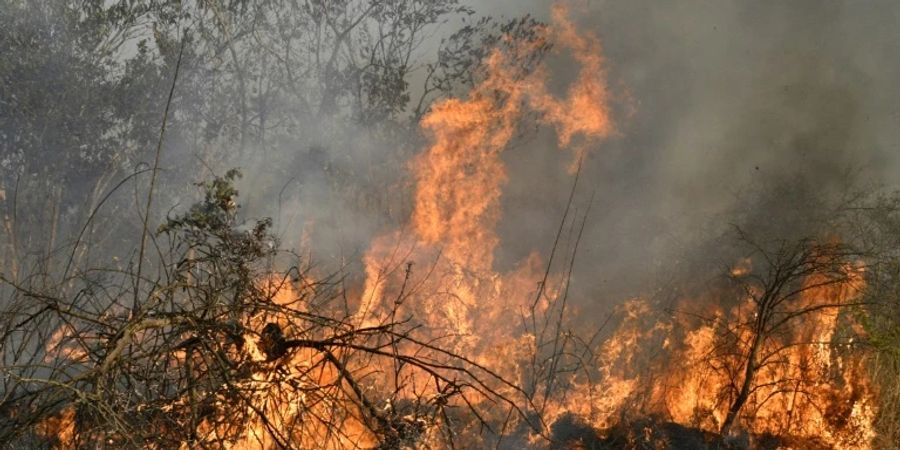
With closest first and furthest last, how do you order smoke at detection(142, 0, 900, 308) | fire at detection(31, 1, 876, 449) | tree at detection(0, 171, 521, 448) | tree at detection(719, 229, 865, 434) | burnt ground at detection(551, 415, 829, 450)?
1. tree at detection(0, 171, 521, 448)
2. burnt ground at detection(551, 415, 829, 450)
3. tree at detection(719, 229, 865, 434)
4. fire at detection(31, 1, 876, 449)
5. smoke at detection(142, 0, 900, 308)

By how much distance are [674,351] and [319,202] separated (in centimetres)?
832

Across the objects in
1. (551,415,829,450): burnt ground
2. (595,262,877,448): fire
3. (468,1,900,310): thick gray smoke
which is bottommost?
(551,415,829,450): burnt ground

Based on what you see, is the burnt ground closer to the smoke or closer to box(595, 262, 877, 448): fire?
box(595, 262, 877, 448): fire

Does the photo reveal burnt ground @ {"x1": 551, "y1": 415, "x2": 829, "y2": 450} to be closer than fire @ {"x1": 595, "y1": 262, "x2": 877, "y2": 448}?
Yes

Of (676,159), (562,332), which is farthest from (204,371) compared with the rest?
(676,159)

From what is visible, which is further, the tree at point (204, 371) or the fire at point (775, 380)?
the fire at point (775, 380)

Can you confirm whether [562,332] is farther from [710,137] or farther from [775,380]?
[710,137]

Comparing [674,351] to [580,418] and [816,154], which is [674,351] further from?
[816,154]

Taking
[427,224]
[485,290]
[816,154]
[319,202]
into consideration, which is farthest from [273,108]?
[816,154]

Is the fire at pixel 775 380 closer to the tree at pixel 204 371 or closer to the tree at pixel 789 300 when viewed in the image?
the tree at pixel 789 300

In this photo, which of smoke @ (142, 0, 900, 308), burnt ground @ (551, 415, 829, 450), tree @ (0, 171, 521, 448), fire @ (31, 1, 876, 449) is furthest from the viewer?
smoke @ (142, 0, 900, 308)

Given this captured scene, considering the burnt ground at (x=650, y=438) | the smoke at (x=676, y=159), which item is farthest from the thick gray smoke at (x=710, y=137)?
the burnt ground at (x=650, y=438)

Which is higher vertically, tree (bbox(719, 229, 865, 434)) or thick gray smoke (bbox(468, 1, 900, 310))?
thick gray smoke (bbox(468, 1, 900, 310))

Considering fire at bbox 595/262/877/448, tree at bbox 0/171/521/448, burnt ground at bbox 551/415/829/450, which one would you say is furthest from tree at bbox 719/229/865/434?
tree at bbox 0/171/521/448
